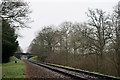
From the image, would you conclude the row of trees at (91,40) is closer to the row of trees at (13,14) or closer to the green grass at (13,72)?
the green grass at (13,72)

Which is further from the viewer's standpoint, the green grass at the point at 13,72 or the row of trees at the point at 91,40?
the row of trees at the point at 91,40

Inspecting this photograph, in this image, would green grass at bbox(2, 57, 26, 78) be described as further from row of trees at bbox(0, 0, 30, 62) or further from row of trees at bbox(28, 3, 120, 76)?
row of trees at bbox(28, 3, 120, 76)

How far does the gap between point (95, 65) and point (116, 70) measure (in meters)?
6.33

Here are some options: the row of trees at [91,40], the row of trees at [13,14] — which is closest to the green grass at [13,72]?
the row of trees at [13,14]

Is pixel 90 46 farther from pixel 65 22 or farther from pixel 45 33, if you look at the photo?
pixel 45 33

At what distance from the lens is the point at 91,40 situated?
3170cm

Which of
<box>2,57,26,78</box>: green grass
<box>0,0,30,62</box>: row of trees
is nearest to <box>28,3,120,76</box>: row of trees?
<box>2,57,26,78</box>: green grass

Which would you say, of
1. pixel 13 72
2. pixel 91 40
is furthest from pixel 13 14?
pixel 91 40

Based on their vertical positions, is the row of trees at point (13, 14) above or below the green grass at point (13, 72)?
above

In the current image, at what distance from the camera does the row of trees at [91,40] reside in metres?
20.5

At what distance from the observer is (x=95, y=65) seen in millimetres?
23609

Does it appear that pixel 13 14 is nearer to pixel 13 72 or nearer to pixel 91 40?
pixel 13 72

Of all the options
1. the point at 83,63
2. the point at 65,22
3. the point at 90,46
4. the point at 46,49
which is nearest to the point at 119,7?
the point at 83,63

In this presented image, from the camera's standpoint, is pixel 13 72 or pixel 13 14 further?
pixel 13 14
